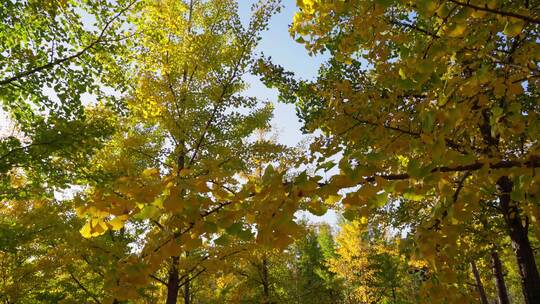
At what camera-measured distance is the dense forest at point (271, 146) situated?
1307 mm

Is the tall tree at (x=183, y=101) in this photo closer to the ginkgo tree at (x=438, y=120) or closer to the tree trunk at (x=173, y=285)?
the tree trunk at (x=173, y=285)

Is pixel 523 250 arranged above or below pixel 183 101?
below

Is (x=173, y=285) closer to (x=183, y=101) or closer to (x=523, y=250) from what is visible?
(x=183, y=101)

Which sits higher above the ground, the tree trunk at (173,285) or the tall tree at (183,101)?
the tall tree at (183,101)

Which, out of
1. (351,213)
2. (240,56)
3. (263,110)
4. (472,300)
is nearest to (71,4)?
(240,56)

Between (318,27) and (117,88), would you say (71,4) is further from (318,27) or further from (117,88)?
(318,27)

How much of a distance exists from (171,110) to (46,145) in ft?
8.67

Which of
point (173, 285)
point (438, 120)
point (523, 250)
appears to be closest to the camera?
point (438, 120)

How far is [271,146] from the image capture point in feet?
24.7

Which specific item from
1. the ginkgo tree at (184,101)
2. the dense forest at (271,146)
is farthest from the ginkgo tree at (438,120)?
the ginkgo tree at (184,101)

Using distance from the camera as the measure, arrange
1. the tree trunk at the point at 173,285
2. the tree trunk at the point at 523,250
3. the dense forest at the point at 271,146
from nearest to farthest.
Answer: the dense forest at the point at 271,146 → the tree trunk at the point at 523,250 → the tree trunk at the point at 173,285

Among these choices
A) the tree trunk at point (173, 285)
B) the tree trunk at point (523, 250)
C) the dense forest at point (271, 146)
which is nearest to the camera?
the dense forest at point (271, 146)

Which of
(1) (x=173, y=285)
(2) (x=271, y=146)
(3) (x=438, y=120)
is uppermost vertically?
(2) (x=271, y=146)

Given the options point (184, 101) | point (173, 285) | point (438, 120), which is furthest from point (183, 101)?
point (438, 120)
